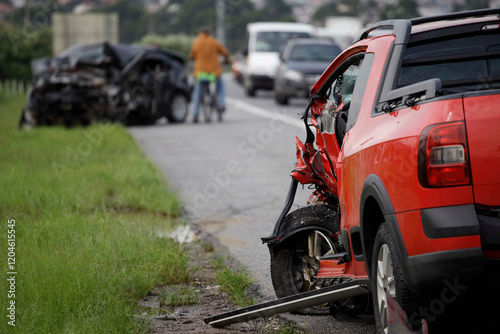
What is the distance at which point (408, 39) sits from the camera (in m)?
4.16

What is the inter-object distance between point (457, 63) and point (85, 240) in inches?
146

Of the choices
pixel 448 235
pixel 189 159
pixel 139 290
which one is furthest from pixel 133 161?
pixel 448 235

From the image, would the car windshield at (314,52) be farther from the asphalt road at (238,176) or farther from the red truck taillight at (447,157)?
the red truck taillight at (447,157)

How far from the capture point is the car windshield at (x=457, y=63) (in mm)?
4145

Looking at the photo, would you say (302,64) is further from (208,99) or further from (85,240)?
(85,240)

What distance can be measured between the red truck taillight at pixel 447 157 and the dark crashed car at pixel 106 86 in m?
15.2

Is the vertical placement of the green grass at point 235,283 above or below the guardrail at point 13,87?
above

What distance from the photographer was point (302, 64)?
24.8 meters

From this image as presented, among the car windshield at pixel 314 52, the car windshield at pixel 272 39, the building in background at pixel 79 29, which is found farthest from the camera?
the building in background at pixel 79 29

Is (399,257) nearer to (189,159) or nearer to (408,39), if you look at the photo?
(408,39)

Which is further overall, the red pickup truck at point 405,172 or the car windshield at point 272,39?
the car windshield at point 272,39

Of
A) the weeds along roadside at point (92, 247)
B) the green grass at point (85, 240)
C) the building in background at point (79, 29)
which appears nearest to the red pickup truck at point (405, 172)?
the weeds along roadside at point (92, 247)

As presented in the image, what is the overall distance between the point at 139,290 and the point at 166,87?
14228mm

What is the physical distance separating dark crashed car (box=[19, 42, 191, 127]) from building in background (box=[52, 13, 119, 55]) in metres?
21.3
